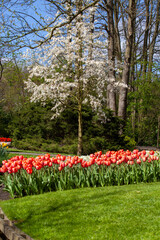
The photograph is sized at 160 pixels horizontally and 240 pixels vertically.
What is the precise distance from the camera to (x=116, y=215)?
3.66 metres

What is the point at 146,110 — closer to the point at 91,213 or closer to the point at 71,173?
the point at 71,173

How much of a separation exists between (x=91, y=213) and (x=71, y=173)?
148 cm

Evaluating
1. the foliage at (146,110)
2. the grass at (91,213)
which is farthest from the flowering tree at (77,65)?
the foliage at (146,110)

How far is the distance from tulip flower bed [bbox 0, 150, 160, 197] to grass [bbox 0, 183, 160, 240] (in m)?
0.28

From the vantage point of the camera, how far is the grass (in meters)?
3.18

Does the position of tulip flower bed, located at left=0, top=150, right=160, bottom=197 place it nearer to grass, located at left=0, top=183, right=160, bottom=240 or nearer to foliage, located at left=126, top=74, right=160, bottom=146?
grass, located at left=0, top=183, right=160, bottom=240

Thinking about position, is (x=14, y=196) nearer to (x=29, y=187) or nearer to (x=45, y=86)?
(x=29, y=187)

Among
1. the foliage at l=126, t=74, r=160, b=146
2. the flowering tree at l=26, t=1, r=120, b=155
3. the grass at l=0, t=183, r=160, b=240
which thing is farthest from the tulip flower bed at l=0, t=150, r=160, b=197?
the foliage at l=126, t=74, r=160, b=146

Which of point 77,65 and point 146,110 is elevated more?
point 77,65

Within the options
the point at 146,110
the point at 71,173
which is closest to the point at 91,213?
the point at 71,173

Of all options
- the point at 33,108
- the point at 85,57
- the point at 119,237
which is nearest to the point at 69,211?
the point at 119,237

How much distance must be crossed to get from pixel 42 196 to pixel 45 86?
5.98 m

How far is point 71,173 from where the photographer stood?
519 centimetres

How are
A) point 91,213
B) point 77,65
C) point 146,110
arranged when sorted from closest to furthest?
point 91,213 → point 77,65 → point 146,110
